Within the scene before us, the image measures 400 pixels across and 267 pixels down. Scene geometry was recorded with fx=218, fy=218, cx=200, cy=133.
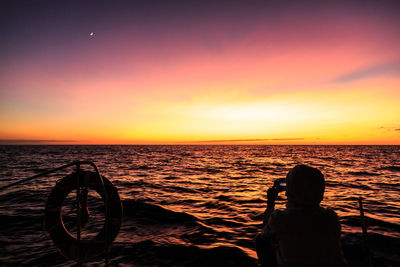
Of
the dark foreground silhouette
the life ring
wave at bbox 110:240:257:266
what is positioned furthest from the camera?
wave at bbox 110:240:257:266

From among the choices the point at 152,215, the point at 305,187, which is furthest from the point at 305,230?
the point at 152,215

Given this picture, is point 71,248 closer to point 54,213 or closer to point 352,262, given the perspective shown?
point 54,213

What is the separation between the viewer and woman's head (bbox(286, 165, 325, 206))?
2.26 metres

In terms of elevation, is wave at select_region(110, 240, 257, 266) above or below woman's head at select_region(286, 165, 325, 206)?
below

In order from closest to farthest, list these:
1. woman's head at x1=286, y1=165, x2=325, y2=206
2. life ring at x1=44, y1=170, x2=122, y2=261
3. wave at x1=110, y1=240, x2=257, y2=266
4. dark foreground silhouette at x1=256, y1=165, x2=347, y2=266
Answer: dark foreground silhouette at x1=256, y1=165, x2=347, y2=266
woman's head at x1=286, y1=165, x2=325, y2=206
life ring at x1=44, y1=170, x2=122, y2=261
wave at x1=110, y1=240, x2=257, y2=266

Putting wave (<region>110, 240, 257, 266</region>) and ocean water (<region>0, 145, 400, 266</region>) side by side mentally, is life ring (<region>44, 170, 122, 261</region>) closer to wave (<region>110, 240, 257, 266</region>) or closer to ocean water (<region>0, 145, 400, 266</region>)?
ocean water (<region>0, 145, 400, 266</region>)

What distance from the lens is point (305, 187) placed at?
2281mm

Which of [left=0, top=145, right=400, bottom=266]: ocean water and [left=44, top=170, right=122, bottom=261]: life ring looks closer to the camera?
[left=44, top=170, right=122, bottom=261]: life ring

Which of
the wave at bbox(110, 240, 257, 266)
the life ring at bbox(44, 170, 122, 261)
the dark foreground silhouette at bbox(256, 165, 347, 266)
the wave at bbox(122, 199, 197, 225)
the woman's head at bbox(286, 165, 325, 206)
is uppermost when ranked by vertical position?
the woman's head at bbox(286, 165, 325, 206)

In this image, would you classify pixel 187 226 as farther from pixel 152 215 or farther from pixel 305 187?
pixel 305 187

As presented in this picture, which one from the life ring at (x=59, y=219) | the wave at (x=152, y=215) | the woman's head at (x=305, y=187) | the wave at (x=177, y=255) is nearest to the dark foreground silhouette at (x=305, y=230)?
the woman's head at (x=305, y=187)

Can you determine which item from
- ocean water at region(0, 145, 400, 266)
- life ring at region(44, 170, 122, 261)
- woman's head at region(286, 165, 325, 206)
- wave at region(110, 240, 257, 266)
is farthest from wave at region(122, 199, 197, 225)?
woman's head at region(286, 165, 325, 206)

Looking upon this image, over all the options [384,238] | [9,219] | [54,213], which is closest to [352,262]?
[384,238]

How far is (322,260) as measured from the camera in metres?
2.12
